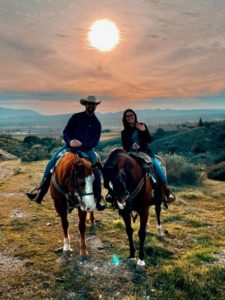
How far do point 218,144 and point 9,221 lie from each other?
36461 mm

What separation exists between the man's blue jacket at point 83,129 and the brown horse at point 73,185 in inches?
30.1

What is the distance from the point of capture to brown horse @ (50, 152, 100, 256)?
22.3ft

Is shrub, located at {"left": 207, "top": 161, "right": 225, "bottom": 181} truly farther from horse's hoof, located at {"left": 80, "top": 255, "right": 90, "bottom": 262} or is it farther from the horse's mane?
the horse's mane

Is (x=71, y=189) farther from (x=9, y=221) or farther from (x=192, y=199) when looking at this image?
(x=192, y=199)

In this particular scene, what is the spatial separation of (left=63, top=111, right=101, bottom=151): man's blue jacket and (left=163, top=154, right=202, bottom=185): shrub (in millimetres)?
12644

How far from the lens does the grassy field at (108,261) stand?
6.75 meters

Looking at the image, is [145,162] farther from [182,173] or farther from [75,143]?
[182,173]

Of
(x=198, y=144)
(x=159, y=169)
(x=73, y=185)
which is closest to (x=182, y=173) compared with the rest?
(x=159, y=169)

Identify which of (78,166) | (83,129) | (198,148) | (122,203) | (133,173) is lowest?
(198,148)

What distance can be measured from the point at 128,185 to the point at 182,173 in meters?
14.4

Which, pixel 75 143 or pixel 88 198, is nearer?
pixel 88 198

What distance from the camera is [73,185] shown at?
7.12 meters

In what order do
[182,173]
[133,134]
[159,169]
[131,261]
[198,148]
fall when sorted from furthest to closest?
1. [198,148]
2. [182,173]
3. [159,169]
4. [133,134]
5. [131,261]

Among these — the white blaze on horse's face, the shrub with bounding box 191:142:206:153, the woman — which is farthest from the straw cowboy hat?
the shrub with bounding box 191:142:206:153
